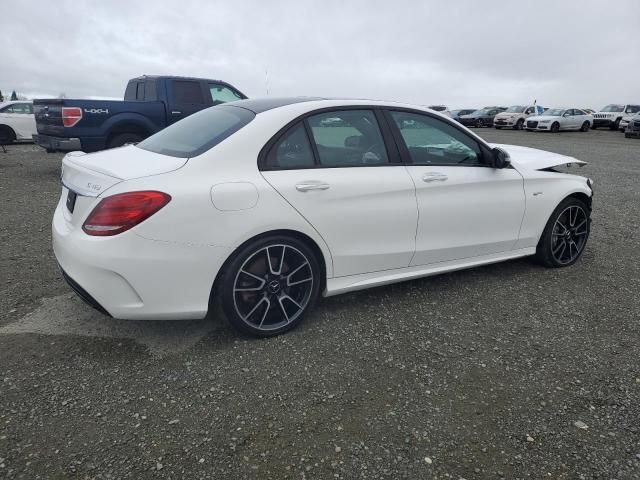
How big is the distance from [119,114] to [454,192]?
22.2 feet

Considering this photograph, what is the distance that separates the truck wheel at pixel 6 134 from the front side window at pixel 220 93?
26.9 feet

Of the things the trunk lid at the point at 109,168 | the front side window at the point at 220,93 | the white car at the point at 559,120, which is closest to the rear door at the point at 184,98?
the front side window at the point at 220,93

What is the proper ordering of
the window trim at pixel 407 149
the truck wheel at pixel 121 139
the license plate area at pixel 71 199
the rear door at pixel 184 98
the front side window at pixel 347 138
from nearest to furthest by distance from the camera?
1. the license plate area at pixel 71 199
2. the front side window at pixel 347 138
3. the window trim at pixel 407 149
4. the truck wheel at pixel 121 139
5. the rear door at pixel 184 98

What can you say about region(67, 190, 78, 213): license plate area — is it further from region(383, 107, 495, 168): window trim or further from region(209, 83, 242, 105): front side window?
region(209, 83, 242, 105): front side window

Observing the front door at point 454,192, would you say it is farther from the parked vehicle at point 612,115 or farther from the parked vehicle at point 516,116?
the parked vehicle at point 612,115

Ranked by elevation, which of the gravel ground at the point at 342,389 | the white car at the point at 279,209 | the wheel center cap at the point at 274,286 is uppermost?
the white car at the point at 279,209

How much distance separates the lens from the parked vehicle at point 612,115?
103 feet

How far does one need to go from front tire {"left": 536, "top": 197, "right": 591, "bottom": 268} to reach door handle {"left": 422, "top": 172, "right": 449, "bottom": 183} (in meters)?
1.42

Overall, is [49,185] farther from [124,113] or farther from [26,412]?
[26,412]

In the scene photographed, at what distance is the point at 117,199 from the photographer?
2.67 meters

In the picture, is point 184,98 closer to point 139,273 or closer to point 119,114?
point 119,114

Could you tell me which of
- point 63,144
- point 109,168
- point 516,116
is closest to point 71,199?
point 109,168

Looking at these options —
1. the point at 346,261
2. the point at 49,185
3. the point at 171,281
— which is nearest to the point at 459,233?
the point at 346,261

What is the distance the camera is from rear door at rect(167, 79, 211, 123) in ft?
30.3
